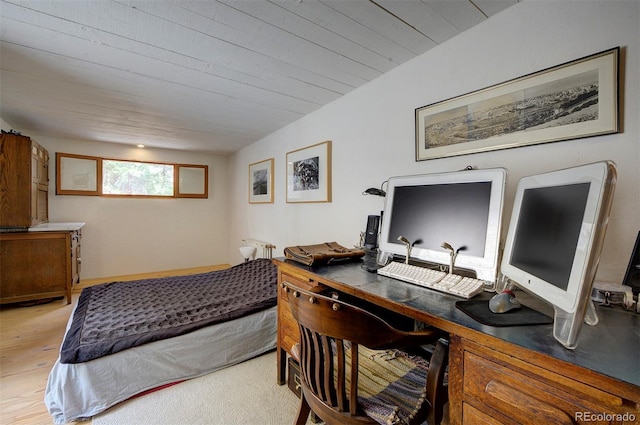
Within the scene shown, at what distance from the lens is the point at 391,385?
1.04m

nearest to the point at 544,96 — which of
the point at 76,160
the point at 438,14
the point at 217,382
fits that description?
the point at 438,14

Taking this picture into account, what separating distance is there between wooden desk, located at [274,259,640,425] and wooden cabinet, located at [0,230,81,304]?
3.79 metres

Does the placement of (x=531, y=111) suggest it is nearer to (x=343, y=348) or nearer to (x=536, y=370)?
(x=536, y=370)

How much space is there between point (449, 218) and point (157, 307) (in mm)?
2297

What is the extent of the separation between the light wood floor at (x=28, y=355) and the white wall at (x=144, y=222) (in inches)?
47.1

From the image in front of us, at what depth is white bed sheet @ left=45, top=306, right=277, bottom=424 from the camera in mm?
1541

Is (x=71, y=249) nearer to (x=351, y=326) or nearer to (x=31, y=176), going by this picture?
(x=31, y=176)

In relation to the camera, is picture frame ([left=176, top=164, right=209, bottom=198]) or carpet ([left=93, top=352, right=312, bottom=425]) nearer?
carpet ([left=93, top=352, right=312, bottom=425])

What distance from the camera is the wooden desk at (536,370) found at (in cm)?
55

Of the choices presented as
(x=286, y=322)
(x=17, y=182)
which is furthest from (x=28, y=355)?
(x=286, y=322)

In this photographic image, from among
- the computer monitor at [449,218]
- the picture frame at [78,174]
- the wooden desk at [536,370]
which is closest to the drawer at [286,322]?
the computer monitor at [449,218]

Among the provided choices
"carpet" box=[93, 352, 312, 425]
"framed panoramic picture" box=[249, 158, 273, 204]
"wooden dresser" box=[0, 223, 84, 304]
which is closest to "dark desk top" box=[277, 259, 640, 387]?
"carpet" box=[93, 352, 312, 425]

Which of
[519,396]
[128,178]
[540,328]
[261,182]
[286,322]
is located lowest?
[286,322]

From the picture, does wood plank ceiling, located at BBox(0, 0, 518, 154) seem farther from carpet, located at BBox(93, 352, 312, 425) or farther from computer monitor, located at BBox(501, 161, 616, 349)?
carpet, located at BBox(93, 352, 312, 425)
